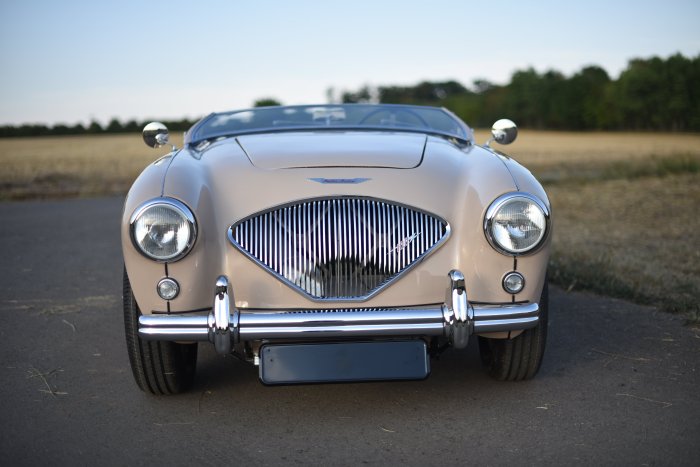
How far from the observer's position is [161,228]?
3.05 metres

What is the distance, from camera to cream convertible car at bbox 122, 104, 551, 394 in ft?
9.82

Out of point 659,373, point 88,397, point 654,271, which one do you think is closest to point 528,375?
point 659,373

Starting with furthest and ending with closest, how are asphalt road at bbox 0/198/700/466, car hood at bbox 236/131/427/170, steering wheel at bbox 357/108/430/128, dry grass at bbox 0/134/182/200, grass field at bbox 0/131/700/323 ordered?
dry grass at bbox 0/134/182/200, grass field at bbox 0/131/700/323, steering wheel at bbox 357/108/430/128, car hood at bbox 236/131/427/170, asphalt road at bbox 0/198/700/466

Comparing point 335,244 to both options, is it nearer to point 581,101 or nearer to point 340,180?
point 340,180

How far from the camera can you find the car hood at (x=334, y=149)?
336 centimetres

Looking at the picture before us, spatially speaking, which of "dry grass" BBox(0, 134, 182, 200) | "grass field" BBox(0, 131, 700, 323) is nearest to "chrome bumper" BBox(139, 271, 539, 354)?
"grass field" BBox(0, 131, 700, 323)

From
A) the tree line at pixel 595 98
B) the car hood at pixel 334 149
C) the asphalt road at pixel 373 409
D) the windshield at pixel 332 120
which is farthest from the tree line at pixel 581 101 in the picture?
the asphalt road at pixel 373 409

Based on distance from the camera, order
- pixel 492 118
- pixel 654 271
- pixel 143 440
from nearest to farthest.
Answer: pixel 143 440, pixel 654 271, pixel 492 118

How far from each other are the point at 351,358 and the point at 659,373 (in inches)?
65.5

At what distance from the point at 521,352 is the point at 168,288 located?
5.37 ft

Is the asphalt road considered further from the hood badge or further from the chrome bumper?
the hood badge

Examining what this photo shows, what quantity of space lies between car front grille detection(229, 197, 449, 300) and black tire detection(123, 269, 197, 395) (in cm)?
60

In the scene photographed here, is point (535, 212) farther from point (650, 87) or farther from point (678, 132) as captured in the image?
point (650, 87)

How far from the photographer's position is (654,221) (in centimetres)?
931
